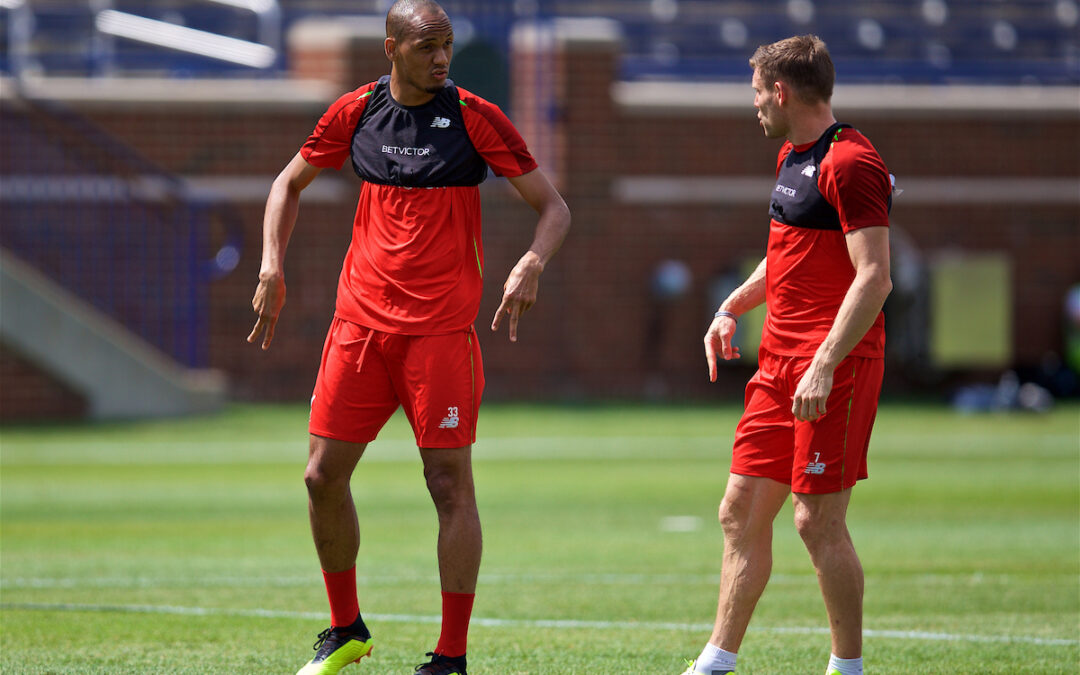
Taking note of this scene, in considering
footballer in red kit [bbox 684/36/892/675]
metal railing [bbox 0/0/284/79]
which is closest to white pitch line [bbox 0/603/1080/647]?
footballer in red kit [bbox 684/36/892/675]

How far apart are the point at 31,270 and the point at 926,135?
13.2 m

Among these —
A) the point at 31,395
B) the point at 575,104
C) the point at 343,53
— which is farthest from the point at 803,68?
the point at 575,104

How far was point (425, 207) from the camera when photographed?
5.33 meters

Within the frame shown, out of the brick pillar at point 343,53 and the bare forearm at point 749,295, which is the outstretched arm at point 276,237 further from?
the brick pillar at point 343,53

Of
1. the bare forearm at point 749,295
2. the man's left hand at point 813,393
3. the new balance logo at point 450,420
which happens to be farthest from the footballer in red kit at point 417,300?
the man's left hand at point 813,393

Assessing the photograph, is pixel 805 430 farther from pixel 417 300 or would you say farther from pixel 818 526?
pixel 417 300

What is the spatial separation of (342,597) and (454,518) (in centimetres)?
52

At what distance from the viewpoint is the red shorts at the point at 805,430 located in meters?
4.92

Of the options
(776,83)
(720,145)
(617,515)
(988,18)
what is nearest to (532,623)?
(776,83)

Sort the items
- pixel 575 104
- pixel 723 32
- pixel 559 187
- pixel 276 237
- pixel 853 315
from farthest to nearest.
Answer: pixel 723 32, pixel 575 104, pixel 559 187, pixel 276 237, pixel 853 315

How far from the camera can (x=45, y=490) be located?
12297 millimetres

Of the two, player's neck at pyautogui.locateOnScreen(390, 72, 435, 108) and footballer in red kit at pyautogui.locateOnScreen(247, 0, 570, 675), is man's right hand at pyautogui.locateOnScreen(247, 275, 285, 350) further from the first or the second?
player's neck at pyautogui.locateOnScreen(390, 72, 435, 108)

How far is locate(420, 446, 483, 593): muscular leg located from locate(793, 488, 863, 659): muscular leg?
1.15m

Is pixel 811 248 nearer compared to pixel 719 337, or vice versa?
pixel 811 248
